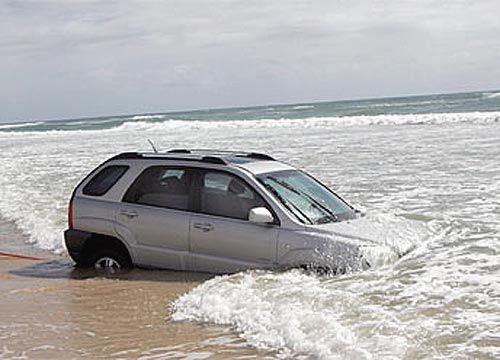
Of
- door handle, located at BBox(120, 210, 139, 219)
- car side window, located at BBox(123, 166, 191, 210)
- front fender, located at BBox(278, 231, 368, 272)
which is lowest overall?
front fender, located at BBox(278, 231, 368, 272)

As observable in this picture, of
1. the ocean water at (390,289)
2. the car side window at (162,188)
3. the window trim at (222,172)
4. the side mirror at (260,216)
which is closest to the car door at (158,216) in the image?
the car side window at (162,188)

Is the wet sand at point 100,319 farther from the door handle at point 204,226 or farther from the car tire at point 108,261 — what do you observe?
the door handle at point 204,226

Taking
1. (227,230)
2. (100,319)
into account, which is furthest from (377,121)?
(100,319)

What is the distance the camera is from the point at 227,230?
28.5 feet

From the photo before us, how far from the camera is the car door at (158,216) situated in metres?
9.01

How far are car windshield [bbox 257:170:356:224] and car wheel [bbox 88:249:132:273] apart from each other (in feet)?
6.16

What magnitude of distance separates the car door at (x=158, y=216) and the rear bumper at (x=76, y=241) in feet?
1.70

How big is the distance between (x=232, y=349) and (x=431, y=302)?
2.01 meters

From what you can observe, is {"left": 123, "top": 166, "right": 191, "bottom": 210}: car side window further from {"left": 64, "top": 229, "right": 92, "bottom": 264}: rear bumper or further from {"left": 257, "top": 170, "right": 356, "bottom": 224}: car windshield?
{"left": 257, "top": 170, "right": 356, "bottom": 224}: car windshield

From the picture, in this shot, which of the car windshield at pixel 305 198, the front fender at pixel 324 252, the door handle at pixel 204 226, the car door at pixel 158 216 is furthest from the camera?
the car door at pixel 158 216

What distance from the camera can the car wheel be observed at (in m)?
9.38

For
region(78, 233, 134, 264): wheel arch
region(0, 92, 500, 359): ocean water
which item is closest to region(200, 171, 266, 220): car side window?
region(0, 92, 500, 359): ocean water

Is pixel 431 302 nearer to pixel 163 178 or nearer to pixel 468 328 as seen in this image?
pixel 468 328

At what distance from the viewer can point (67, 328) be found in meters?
7.15
